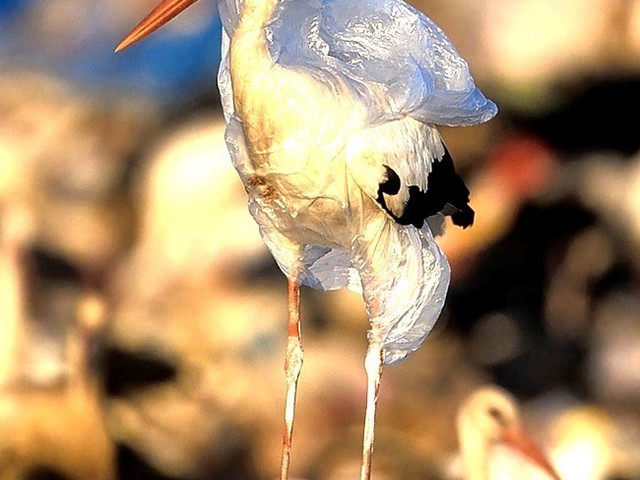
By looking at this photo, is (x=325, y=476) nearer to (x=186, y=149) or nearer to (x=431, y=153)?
(x=186, y=149)

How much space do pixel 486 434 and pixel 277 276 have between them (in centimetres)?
79

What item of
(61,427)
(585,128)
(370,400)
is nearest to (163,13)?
(370,400)

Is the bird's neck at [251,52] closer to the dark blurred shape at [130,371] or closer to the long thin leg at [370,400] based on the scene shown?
the long thin leg at [370,400]

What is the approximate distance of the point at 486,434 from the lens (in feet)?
7.67

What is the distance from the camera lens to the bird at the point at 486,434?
226cm

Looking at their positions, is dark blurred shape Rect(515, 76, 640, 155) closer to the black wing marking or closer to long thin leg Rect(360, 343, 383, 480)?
the black wing marking

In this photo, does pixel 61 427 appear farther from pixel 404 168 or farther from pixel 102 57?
pixel 404 168

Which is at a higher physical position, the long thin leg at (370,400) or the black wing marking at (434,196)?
the black wing marking at (434,196)

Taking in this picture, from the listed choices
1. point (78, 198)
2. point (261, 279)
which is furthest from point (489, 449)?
point (78, 198)

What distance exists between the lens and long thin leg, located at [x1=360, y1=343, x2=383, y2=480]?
3.85 feet

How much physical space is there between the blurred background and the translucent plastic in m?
1.71

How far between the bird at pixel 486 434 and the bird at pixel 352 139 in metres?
1.07

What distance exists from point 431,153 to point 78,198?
6.45 feet

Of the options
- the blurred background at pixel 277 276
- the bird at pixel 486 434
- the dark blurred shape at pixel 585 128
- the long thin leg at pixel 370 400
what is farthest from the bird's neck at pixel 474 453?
the long thin leg at pixel 370 400
